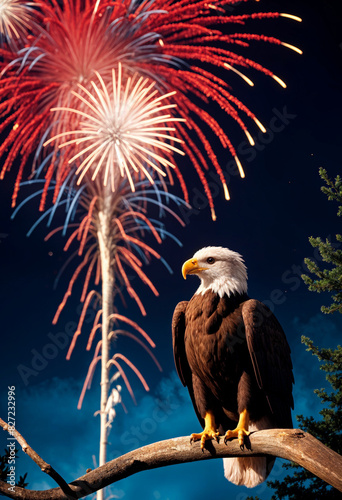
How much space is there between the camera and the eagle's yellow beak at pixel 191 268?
392cm

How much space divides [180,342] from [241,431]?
96cm

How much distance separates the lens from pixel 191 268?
3.93 metres

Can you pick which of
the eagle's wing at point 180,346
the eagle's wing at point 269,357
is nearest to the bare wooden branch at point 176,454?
the eagle's wing at point 269,357

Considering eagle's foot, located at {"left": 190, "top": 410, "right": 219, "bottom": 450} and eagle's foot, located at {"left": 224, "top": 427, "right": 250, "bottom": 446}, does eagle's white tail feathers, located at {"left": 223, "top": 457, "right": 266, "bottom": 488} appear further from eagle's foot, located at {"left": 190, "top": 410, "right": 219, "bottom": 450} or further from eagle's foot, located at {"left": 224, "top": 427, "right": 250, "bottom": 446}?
eagle's foot, located at {"left": 224, "top": 427, "right": 250, "bottom": 446}

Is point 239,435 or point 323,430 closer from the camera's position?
point 239,435

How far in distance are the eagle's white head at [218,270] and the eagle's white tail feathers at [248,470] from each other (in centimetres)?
131

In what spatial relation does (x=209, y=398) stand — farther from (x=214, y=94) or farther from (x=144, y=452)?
(x=214, y=94)

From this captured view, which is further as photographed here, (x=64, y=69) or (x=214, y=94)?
(x=64, y=69)

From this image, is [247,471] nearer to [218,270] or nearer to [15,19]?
[218,270]

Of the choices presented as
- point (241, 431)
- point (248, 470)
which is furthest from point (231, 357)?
point (248, 470)

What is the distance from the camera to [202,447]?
3.30 m

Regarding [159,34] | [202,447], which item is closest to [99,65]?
[159,34]

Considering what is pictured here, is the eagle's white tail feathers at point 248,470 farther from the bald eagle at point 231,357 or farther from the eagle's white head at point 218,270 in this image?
the eagle's white head at point 218,270

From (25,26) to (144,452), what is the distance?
31.1 feet
